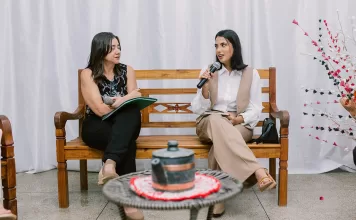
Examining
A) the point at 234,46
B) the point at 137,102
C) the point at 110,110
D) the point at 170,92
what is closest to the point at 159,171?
the point at 137,102

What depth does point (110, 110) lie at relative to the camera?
270 centimetres

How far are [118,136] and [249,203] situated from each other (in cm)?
88

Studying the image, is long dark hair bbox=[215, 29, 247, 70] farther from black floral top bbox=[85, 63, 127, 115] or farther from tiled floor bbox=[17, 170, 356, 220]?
tiled floor bbox=[17, 170, 356, 220]

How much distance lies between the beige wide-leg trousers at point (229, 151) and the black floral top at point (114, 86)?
584mm

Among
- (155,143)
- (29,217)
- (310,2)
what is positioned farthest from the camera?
(310,2)

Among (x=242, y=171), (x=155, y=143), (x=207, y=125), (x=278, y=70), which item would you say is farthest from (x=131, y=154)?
(x=278, y=70)

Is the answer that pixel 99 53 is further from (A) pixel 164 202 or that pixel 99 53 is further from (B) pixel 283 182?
(A) pixel 164 202

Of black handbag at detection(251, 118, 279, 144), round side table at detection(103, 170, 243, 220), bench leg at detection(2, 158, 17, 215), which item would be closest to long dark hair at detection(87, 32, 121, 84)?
bench leg at detection(2, 158, 17, 215)

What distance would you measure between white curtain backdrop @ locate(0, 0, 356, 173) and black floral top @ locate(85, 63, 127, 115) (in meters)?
0.53

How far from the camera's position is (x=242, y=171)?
2457mm

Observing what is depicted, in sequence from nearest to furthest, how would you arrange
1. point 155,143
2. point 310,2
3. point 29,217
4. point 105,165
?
point 105,165, point 29,217, point 155,143, point 310,2

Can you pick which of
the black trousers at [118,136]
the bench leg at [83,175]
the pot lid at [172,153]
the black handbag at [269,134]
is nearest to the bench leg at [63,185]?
the black trousers at [118,136]

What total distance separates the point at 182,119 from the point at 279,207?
1038 millimetres

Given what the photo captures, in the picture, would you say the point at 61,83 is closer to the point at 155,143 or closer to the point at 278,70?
the point at 155,143
